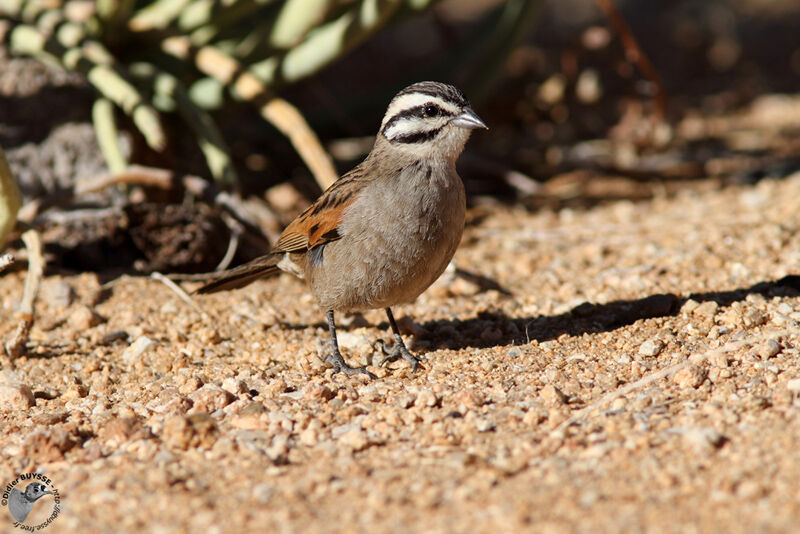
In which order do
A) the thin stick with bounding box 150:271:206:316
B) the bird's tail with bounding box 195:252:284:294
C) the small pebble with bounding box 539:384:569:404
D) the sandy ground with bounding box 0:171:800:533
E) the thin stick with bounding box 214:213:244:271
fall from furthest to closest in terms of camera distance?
the thin stick with bounding box 214:213:244:271 < the thin stick with bounding box 150:271:206:316 < the bird's tail with bounding box 195:252:284:294 < the small pebble with bounding box 539:384:569:404 < the sandy ground with bounding box 0:171:800:533

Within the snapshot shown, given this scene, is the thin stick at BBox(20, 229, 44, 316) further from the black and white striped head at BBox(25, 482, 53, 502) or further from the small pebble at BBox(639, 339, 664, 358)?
the small pebble at BBox(639, 339, 664, 358)

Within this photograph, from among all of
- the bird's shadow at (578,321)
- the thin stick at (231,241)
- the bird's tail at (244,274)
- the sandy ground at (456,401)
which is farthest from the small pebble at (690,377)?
the thin stick at (231,241)

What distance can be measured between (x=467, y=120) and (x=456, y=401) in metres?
1.58

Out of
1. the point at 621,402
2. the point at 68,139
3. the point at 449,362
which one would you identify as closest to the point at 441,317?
the point at 449,362

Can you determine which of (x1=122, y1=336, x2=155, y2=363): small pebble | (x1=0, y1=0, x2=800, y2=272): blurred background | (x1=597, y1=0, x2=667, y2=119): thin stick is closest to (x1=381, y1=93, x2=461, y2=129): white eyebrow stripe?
(x1=0, y1=0, x2=800, y2=272): blurred background

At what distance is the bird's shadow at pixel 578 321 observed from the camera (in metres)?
4.91

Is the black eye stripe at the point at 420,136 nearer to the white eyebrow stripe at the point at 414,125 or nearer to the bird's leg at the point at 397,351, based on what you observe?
the white eyebrow stripe at the point at 414,125

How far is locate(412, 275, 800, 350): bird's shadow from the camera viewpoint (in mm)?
4906

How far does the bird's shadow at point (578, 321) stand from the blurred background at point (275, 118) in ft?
4.64

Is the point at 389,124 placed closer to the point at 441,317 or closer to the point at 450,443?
the point at 441,317

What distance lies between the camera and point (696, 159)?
8570 mm

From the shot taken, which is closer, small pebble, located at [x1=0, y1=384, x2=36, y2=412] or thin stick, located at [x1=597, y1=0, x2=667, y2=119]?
small pebble, located at [x1=0, y1=384, x2=36, y2=412]

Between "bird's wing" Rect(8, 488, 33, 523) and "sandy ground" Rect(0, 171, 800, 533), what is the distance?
0.04 metres

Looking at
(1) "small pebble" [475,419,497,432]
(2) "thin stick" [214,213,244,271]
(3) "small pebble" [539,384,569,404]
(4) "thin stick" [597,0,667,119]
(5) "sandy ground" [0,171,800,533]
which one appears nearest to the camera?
(5) "sandy ground" [0,171,800,533]
